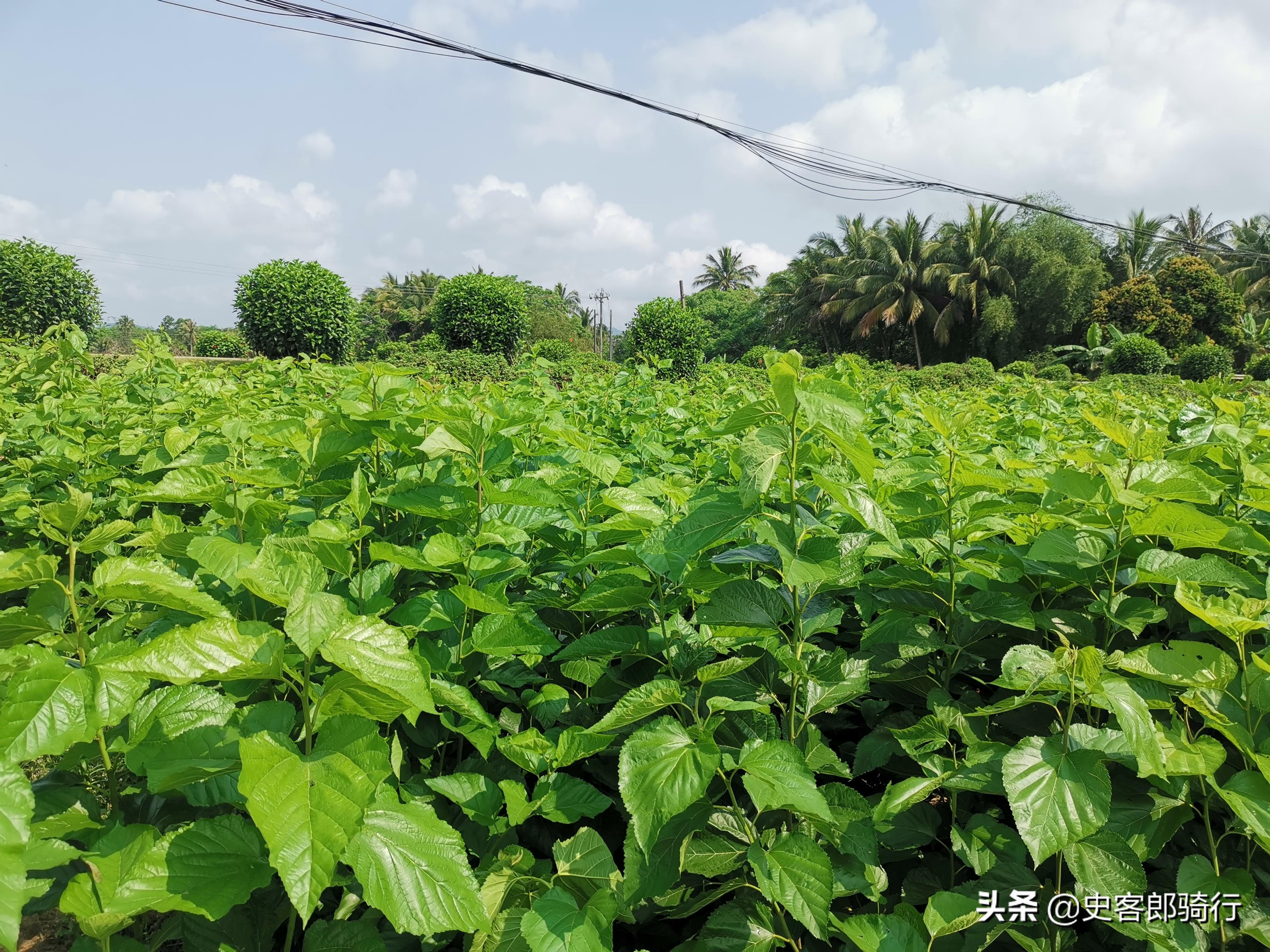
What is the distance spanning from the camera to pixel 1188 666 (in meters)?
1.13

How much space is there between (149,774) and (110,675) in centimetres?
13

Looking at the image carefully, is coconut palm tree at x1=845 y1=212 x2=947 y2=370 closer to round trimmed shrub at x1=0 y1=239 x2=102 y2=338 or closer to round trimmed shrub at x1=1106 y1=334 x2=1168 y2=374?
round trimmed shrub at x1=1106 y1=334 x2=1168 y2=374

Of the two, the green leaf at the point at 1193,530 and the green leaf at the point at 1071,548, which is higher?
the green leaf at the point at 1193,530

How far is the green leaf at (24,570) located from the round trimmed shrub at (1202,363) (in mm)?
30183

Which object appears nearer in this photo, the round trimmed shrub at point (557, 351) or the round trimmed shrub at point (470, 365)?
the round trimmed shrub at point (470, 365)

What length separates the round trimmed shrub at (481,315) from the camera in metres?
23.2

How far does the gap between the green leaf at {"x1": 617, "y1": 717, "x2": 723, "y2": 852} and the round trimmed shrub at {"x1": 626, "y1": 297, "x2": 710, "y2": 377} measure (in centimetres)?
1686

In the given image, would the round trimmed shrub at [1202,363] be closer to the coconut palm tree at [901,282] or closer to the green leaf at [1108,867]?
the coconut palm tree at [901,282]

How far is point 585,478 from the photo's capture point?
199cm

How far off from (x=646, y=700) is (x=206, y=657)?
1.96 ft

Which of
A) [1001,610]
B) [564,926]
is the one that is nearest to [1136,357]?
[1001,610]

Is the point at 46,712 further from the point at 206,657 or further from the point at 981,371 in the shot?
the point at 981,371

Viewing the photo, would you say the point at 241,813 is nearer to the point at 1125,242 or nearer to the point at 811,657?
the point at 811,657

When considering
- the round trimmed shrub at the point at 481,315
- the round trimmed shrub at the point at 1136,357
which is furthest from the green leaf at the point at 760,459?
the round trimmed shrub at the point at 1136,357
